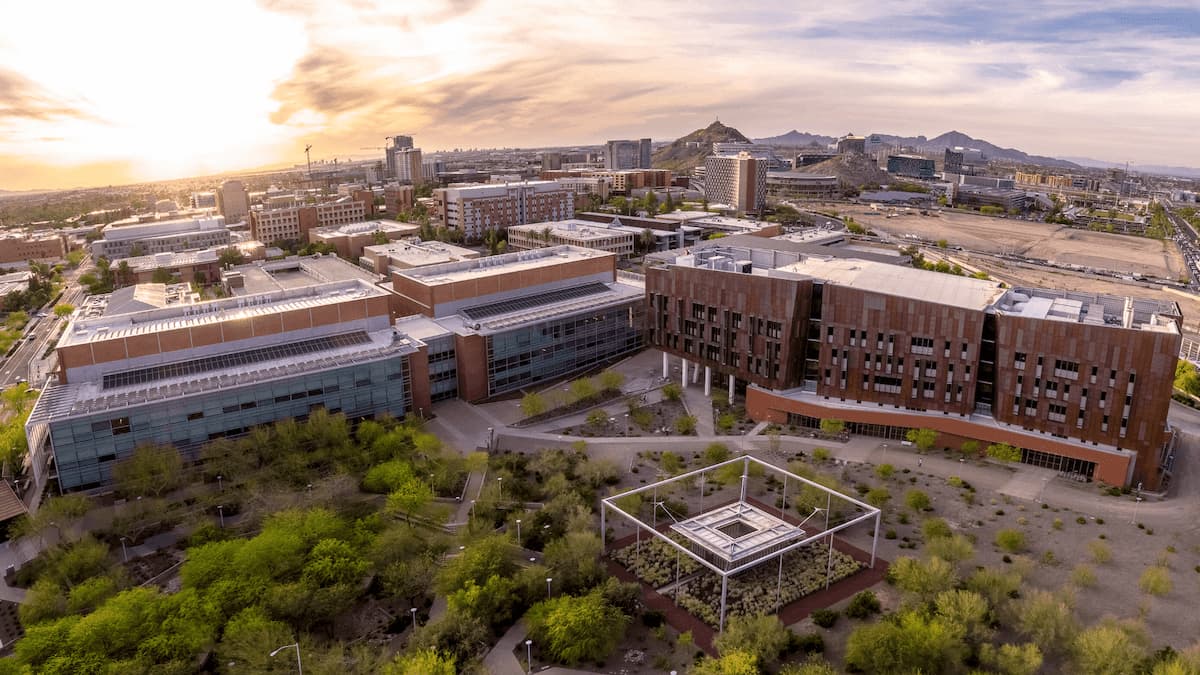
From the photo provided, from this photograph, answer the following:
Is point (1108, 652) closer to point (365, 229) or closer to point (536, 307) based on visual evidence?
point (536, 307)

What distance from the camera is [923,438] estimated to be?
180 feet

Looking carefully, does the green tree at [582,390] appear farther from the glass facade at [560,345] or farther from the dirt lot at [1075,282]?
the dirt lot at [1075,282]

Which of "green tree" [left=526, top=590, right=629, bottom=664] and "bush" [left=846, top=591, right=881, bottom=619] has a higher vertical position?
"green tree" [left=526, top=590, right=629, bottom=664]

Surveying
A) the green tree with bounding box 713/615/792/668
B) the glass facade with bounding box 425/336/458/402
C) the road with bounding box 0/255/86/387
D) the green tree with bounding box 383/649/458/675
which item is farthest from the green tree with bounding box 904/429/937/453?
the road with bounding box 0/255/86/387

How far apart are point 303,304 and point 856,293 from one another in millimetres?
47628

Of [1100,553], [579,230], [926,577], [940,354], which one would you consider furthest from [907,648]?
[579,230]

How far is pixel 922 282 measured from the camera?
61.7 m

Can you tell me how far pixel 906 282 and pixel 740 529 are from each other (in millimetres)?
29867

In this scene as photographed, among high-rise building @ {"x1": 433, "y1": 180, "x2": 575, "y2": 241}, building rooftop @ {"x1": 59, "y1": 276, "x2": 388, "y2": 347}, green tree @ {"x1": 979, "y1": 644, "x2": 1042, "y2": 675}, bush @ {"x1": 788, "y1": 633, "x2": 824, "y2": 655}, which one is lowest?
bush @ {"x1": 788, "y1": 633, "x2": 824, "y2": 655}

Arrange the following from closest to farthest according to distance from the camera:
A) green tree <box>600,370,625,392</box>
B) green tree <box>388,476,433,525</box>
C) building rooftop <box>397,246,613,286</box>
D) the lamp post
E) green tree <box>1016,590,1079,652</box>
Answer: the lamp post
green tree <box>1016,590,1079,652</box>
green tree <box>388,476,433,525</box>
green tree <box>600,370,625,392</box>
building rooftop <box>397,246,613,286</box>

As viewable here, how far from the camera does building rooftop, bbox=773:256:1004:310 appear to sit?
2275 inches

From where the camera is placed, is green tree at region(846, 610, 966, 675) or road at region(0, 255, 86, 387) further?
road at region(0, 255, 86, 387)

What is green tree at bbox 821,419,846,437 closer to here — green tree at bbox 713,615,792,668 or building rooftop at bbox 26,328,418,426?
green tree at bbox 713,615,792,668

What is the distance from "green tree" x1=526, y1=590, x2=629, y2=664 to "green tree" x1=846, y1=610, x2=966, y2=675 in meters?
11.3
